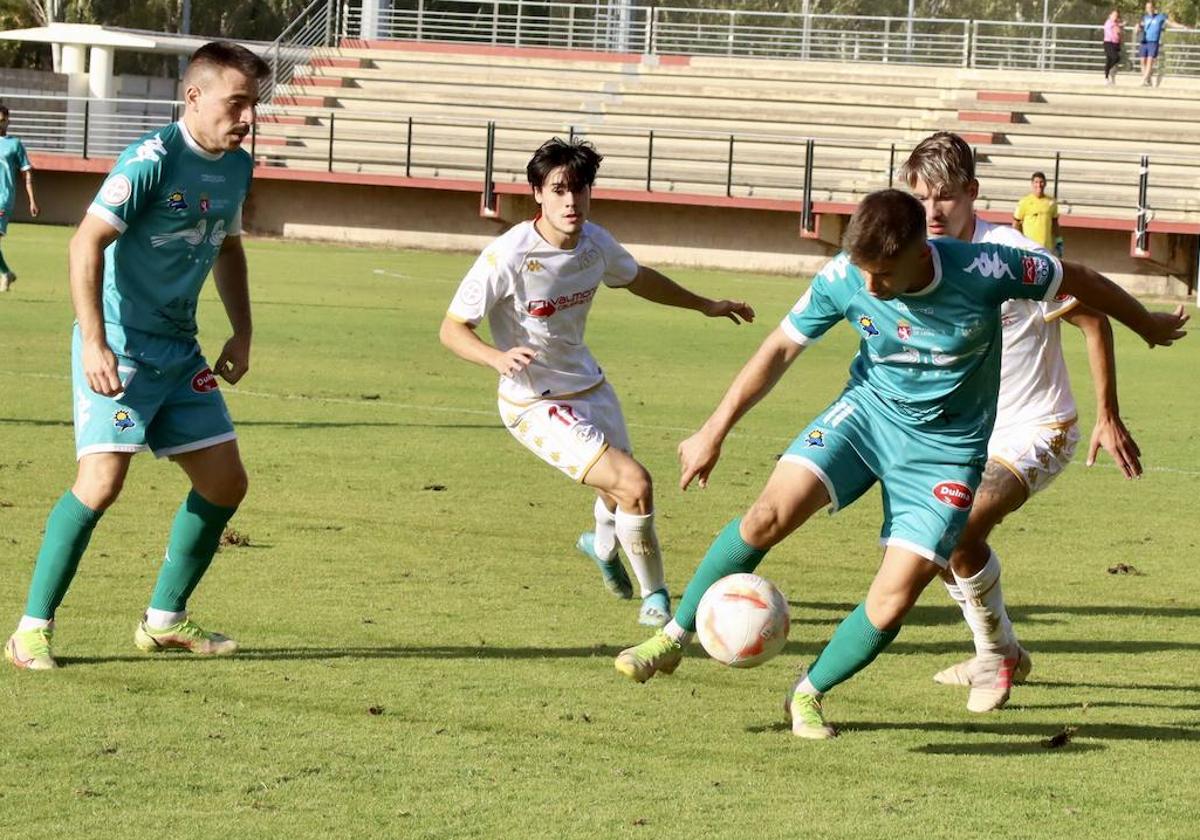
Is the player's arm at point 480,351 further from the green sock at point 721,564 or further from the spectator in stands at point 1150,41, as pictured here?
the spectator in stands at point 1150,41

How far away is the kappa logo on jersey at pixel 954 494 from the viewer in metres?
5.61

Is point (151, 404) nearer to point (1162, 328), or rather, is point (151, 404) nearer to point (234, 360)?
point (234, 360)

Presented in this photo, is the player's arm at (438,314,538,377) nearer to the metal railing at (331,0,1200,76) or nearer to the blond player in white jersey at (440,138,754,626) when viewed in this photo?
the blond player in white jersey at (440,138,754,626)

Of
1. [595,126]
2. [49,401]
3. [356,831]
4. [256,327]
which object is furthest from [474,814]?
[595,126]

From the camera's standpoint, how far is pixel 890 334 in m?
5.59

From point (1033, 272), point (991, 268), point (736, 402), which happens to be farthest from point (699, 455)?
point (1033, 272)

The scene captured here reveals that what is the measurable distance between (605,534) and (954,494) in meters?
2.27

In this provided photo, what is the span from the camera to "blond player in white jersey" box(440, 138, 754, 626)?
7137 millimetres

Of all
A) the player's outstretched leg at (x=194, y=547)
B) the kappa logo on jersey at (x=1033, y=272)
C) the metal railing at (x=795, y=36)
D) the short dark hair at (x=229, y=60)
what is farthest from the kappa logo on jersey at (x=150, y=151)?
the metal railing at (x=795, y=36)

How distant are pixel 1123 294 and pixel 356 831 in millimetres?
2845

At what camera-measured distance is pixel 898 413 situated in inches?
226

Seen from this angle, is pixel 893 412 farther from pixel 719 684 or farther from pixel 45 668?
pixel 45 668

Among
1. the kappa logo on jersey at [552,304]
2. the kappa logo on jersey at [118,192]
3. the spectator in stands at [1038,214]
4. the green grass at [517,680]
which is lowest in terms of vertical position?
the green grass at [517,680]

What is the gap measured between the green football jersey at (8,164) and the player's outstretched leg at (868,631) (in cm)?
1746
